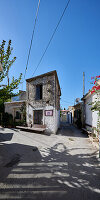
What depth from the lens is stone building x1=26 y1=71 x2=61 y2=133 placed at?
8.55 meters

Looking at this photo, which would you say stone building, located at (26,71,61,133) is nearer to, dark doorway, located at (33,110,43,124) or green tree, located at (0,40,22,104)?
dark doorway, located at (33,110,43,124)

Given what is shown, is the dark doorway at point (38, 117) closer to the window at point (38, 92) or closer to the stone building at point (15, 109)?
the window at point (38, 92)

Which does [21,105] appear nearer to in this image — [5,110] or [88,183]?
[5,110]

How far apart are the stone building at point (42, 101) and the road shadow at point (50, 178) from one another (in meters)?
4.91

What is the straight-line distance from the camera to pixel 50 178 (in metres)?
2.49

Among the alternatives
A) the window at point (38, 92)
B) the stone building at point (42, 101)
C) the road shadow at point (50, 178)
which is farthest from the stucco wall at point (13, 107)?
the road shadow at point (50, 178)

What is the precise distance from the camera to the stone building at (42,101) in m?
8.55

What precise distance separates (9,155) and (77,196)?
3366 mm

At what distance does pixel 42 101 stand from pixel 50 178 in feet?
23.3

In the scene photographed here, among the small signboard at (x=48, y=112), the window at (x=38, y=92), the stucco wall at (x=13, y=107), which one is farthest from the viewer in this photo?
the stucco wall at (x=13, y=107)

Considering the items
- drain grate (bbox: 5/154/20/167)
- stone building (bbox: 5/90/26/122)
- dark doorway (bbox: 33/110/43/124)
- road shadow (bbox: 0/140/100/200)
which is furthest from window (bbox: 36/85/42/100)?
road shadow (bbox: 0/140/100/200)

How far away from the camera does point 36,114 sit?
9398 millimetres

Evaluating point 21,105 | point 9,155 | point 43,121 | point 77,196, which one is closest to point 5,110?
point 21,105

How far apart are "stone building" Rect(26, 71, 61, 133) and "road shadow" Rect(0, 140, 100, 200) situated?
4.91 metres
